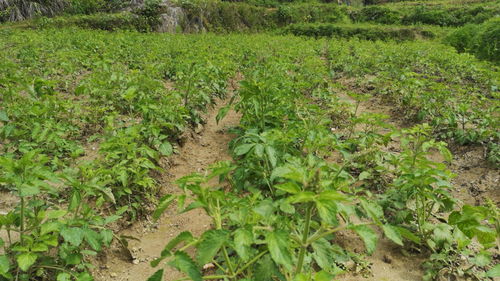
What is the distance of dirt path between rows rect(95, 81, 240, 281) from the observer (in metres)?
2.56

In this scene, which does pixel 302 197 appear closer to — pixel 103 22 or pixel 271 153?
pixel 271 153

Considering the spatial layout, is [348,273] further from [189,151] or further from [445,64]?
[445,64]

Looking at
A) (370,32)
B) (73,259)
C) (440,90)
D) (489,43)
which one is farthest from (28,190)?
(370,32)

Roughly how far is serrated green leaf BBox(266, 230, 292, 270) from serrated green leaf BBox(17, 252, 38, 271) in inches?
53.4

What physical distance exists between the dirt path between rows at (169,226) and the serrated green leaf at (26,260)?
0.65 meters

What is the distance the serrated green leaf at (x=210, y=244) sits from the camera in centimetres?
144

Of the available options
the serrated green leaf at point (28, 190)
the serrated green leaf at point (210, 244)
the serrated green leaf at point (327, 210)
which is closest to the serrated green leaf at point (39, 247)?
the serrated green leaf at point (28, 190)

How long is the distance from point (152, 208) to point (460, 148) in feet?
13.0

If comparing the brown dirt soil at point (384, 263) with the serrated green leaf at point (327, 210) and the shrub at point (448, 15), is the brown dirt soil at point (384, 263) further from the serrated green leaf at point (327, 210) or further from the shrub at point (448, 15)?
the shrub at point (448, 15)

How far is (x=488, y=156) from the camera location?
13.3 ft

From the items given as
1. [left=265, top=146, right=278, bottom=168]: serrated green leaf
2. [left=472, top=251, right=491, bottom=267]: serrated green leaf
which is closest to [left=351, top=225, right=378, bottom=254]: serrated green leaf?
[left=265, top=146, right=278, bottom=168]: serrated green leaf

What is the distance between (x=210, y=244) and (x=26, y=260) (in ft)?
3.71

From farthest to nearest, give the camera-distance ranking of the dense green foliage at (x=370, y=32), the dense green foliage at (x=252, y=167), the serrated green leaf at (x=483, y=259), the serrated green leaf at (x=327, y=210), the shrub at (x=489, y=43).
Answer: the dense green foliage at (x=370, y=32), the shrub at (x=489, y=43), the serrated green leaf at (x=483, y=259), the dense green foliage at (x=252, y=167), the serrated green leaf at (x=327, y=210)

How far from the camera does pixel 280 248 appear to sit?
142 centimetres
